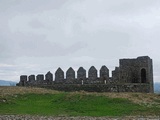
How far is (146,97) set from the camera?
119ft

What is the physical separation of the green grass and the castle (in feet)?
33.0

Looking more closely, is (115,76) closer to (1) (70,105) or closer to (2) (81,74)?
(2) (81,74)

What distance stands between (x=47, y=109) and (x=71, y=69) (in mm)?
18233

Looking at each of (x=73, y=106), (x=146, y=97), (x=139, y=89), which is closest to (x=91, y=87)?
(x=139, y=89)

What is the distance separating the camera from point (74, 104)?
32.7 meters

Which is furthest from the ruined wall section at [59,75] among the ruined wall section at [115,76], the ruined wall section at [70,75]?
the ruined wall section at [115,76]

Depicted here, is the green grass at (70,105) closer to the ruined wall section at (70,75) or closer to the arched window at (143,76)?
the ruined wall section at (70,75)

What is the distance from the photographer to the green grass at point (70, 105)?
94.8 feet

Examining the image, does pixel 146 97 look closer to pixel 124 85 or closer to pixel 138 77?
pixel 124 85

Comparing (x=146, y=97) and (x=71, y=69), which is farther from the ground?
(x=71, y=69)

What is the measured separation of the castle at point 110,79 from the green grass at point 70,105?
1006cm

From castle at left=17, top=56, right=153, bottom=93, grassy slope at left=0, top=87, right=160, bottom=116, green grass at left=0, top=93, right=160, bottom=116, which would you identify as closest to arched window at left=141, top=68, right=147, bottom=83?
castle at left=17, top=56, right=153, bottom=93

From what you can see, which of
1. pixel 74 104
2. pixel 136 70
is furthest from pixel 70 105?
pixel 136 70

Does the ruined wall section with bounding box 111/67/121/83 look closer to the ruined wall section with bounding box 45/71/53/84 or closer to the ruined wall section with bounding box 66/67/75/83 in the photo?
the ruined wall section with bounding box 66/67/75/83
